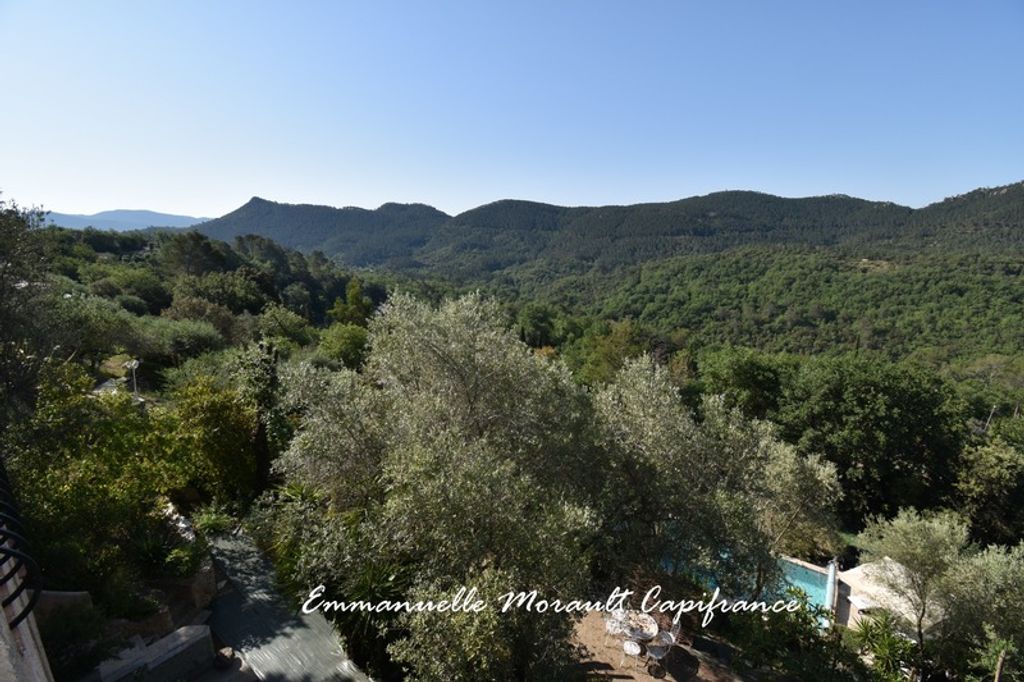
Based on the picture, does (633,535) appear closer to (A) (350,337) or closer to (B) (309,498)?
(B) (309,498)

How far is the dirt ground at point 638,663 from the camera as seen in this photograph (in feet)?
33.8

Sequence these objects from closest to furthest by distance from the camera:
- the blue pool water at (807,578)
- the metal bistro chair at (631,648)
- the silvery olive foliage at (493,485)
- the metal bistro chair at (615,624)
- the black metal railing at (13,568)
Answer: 1. the black metal railing at (13,568)
2. the silvery olive foliage at (493,485)
3. the metal bistro chair at (631,648)
4. the metal bistro chair at (615,624)
5. the blue pool water at (807,578)

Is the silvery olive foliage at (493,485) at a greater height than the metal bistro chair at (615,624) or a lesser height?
greater

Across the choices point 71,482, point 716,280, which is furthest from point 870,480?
point 716,280

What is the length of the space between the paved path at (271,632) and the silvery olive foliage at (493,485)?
3.12 ft

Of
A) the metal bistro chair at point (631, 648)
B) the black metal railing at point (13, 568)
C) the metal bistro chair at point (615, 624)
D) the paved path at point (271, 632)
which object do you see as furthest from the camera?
the metal bistro chair at point (615, 624)

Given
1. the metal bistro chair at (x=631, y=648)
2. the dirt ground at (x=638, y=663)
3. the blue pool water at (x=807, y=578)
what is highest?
the metal bistro chair at (x=631, y=648)

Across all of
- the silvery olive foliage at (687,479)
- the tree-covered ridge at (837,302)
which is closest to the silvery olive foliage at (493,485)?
the silvery olive foliage at (687,479)

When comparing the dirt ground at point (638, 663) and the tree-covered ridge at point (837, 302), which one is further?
the tree-covered ridge at point (837, 302)

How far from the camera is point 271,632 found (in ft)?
30.9

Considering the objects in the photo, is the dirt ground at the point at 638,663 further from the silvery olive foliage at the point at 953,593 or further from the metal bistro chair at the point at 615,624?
the silvery olive foliage at the point at 953,593

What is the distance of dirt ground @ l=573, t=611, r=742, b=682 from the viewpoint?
33.8ft

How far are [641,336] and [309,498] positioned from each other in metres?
47.7

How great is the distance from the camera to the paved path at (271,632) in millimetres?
8680
